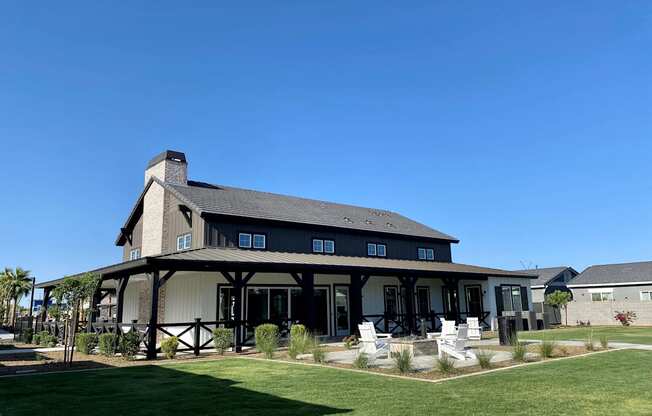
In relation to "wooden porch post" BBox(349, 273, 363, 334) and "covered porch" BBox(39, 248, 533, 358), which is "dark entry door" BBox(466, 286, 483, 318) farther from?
"wooden porch post" BBox(349, 273, 363, 334)

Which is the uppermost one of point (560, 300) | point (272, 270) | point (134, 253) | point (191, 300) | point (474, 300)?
point (134, 253)

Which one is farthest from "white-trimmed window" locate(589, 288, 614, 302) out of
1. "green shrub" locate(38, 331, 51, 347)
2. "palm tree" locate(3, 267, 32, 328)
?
"palm tree" locate(3, 267, 32, 328)

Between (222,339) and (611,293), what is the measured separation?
3330 cm

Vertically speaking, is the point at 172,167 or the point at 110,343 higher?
the point at 172,167

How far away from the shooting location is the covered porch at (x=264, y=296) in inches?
615

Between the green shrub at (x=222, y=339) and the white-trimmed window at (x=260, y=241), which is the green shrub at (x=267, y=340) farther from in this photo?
the white-trimmed window at (x=260, y=241)

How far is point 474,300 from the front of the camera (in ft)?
88.5

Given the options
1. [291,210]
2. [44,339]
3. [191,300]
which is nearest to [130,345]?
[191,300]

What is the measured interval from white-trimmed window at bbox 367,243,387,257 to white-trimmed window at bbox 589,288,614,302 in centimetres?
2059

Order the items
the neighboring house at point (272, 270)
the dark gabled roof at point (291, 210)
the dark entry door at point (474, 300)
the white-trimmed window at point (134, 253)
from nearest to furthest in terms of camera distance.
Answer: the neighboring house at point (272, 270) → the dark gabled roof at point (291, 210) → the white-trimmed window at point (134, 253) → the dark entry door at point (474, 300)

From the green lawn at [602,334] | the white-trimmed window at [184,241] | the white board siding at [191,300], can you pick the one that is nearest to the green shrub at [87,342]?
Result: the white board siding at [191,300]

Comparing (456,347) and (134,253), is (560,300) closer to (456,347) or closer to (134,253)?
(456,347)

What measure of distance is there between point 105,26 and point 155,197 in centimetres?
1052

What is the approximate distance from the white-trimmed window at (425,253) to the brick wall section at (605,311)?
11.1 m
